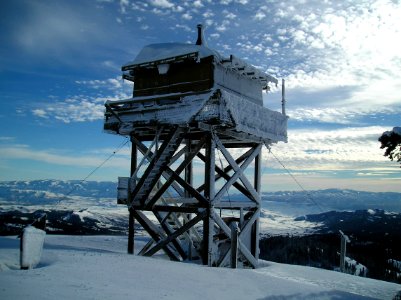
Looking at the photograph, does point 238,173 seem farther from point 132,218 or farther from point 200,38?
point 200,38

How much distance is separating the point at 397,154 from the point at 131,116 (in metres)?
11.0

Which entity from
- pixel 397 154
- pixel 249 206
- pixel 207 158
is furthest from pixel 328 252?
pixel 397 154

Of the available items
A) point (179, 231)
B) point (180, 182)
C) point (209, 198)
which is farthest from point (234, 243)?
point (180, 182)

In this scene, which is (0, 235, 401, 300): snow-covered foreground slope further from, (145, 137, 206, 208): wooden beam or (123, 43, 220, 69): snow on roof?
(123, 43, 220, 69): snow on roof

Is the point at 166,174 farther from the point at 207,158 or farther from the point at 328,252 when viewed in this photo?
the point at 328,252

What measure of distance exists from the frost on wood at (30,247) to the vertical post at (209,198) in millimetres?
6563

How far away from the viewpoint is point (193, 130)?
55.5 ft

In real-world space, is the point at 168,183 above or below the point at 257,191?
above

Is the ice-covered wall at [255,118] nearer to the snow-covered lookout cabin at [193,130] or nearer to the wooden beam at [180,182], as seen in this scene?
the snow-covered lookout cabin at [193,130]

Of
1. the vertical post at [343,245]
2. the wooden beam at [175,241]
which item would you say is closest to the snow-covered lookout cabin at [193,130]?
the wooden beam at [175,241]

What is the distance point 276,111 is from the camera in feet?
60.4

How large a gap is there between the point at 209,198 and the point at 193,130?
11.5ft

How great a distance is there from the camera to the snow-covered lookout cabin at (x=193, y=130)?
49.0ft

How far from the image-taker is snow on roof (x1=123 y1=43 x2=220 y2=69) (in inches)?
608
